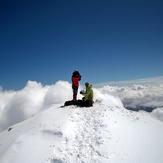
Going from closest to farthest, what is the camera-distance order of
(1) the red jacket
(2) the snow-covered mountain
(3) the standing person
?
(2) the snow-covered mountain → (3) the standing person → (1) the red jacket

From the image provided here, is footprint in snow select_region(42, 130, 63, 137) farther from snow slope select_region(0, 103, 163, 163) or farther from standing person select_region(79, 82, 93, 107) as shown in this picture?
standing person select_region(79, 82, 93, 107)

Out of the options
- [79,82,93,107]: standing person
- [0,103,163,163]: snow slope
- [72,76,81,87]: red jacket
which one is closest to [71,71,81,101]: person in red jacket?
[72,76,81,87]: red jacket

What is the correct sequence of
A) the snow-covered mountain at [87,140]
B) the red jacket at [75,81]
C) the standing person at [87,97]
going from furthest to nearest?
the red jacket at [75,81]
the standing person at [87,97]
the snow-covered mountain at [87,140]

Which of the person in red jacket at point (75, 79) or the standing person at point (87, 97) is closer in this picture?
the standing person at point (87, 97)

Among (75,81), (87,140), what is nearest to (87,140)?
(87,140)

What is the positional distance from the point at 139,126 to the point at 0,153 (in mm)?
13032

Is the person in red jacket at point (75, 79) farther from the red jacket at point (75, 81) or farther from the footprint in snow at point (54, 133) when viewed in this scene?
the footprint in snow at point (54, 133)

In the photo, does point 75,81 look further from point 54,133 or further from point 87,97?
point 54,133

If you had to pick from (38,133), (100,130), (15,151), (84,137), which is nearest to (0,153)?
(15,151)

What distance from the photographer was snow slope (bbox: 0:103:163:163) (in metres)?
17.0

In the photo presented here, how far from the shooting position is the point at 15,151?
1867 cm

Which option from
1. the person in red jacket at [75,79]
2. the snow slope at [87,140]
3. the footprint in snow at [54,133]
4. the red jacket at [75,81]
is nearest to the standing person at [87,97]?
the person in red jacket at [75,79]

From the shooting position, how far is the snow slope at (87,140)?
17.0 m

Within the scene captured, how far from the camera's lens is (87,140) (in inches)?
744
